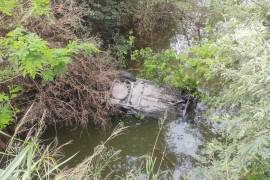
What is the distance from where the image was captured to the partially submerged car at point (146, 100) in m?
7.32

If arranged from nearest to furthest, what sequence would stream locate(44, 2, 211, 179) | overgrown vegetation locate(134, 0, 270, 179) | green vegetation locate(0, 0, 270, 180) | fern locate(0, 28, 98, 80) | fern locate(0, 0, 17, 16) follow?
overgrown vegetation locate(134, 0, 270, 179) < green vegetation locate(0, 0, 270, 180) < fern locate(0, 28, 98, 80) < fern locate(0, 0, 17, 16) < stream locate(44, 2, 211, 179)

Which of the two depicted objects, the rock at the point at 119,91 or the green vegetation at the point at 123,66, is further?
the rock at the point at 119,91

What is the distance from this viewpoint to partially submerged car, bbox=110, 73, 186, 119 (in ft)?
24.0

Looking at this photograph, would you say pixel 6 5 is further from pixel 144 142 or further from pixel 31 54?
pixel 144 142

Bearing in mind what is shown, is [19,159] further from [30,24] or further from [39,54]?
[30,24]

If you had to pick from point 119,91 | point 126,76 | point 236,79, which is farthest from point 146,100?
point 236,79

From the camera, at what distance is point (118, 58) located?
8.38m

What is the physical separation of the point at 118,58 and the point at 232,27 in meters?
2.57

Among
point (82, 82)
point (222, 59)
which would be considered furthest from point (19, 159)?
point (82, 82)

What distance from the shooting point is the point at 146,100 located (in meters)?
7.41

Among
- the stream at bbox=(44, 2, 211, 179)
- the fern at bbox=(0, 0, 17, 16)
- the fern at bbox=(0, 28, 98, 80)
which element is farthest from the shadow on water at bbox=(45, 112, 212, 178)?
the fern at bbox=(0, 0, 17, 16)

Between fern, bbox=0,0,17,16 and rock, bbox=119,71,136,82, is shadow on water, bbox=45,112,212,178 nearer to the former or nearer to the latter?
rock, bbox=119,71,136,82

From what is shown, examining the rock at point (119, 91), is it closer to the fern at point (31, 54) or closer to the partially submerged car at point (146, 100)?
the partially submerged car at point (146, 100)

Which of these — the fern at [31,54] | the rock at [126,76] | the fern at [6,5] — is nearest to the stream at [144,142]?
the rock at [126,76]
